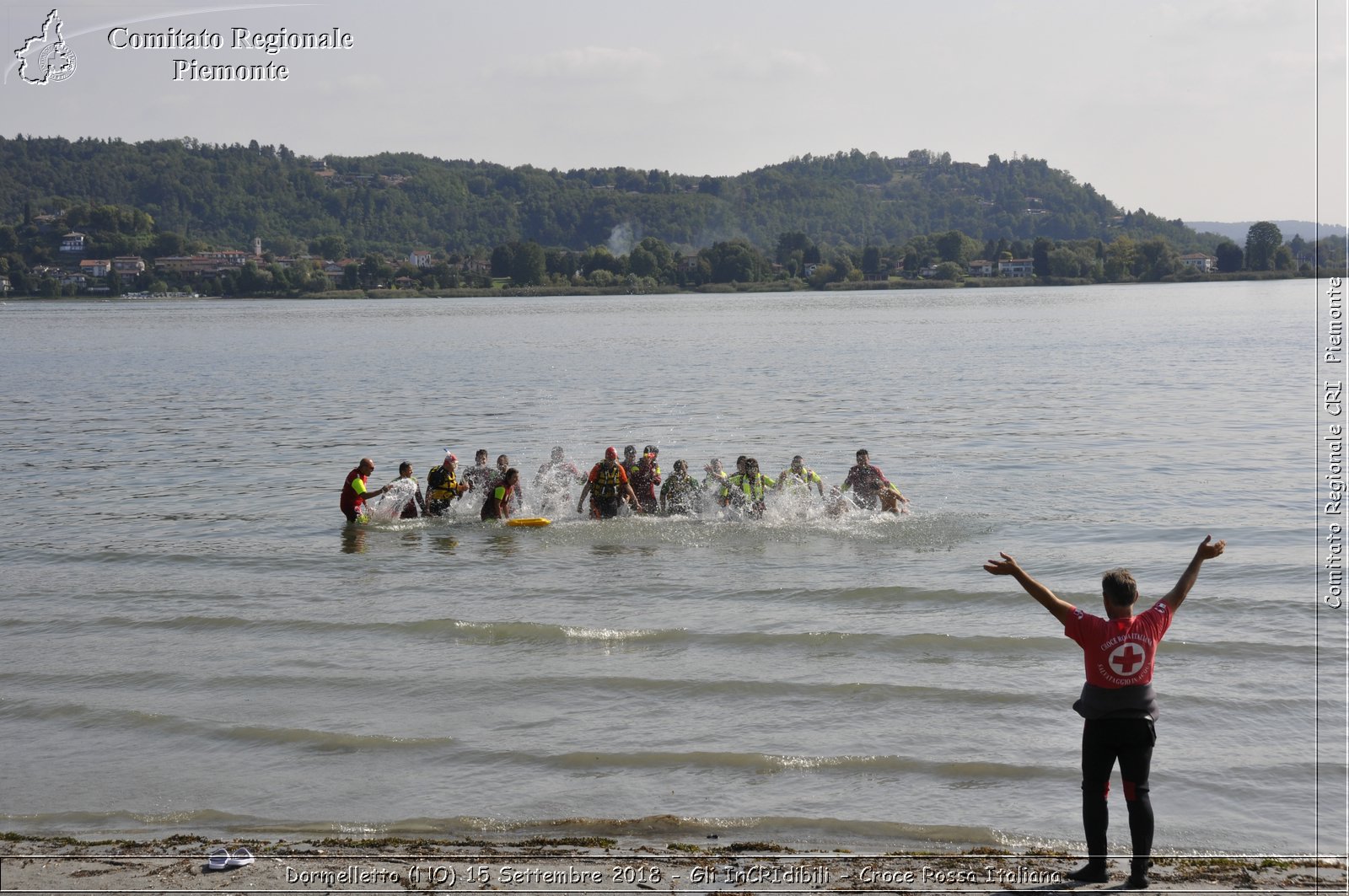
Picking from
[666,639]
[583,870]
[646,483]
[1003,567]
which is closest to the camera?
[1003,567]

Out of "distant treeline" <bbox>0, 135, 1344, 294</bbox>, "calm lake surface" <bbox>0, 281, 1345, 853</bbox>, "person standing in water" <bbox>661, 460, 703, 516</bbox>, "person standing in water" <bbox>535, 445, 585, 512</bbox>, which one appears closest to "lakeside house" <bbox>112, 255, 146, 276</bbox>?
"distant treeline" <bbox>0, 135, 1344, 294</bbox>

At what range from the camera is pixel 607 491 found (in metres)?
19.7

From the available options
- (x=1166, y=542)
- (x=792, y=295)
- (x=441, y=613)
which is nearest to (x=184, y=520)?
(x=441, y=613)

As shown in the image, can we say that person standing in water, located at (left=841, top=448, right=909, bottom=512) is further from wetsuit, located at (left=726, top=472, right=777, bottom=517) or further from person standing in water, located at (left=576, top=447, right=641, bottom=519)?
person standing in water, located at (left=576, top=447, right=641, bottom=519)

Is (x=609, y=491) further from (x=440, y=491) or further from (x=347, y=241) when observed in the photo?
(x=347, y=241)

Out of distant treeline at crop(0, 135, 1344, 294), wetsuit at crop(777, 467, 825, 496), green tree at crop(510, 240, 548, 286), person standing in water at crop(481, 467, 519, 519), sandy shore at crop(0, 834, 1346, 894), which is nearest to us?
sandy shore at crop(0, 834, 1346, 894)

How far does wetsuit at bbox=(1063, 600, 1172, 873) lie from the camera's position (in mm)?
6484

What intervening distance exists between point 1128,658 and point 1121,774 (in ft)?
2.32

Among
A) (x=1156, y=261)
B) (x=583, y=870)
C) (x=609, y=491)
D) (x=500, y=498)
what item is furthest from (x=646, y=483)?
(x=1156, y=261)

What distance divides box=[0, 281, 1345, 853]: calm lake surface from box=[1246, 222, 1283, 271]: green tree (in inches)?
4978

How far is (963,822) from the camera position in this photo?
823 cm

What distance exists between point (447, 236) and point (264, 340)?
117m

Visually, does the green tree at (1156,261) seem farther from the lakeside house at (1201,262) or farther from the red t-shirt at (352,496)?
the red t-shirt at (352,496)

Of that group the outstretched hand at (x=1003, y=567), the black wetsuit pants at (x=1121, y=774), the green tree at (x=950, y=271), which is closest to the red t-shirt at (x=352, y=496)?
the outstretched hand at (x=1003, y=567)
